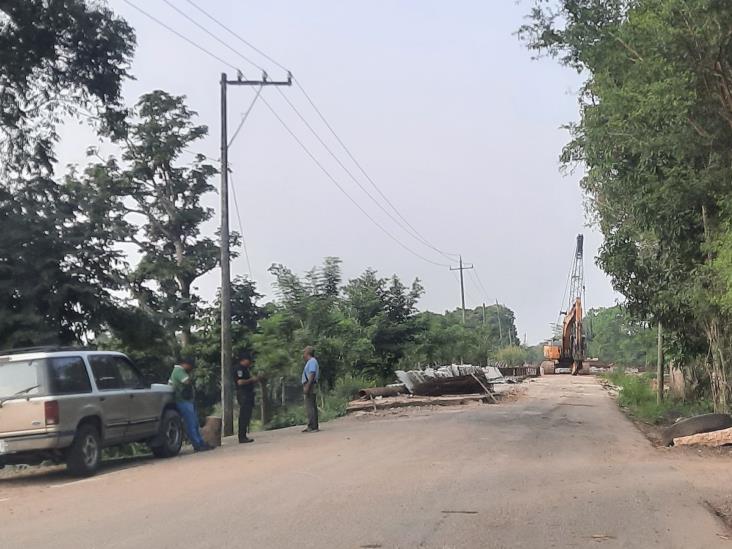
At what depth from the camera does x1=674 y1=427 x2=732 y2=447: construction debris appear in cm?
1420

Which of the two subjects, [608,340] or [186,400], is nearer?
[186,400]

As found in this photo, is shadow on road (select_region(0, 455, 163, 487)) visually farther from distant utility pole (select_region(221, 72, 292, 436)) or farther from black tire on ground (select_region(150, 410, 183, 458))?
distant utility pole (select_region(221, 72, 292, 436))

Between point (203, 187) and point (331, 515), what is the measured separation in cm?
3557

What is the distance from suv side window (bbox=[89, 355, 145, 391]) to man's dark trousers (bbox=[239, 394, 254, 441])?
2.91 metres

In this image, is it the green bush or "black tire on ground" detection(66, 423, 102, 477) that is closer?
"black tire on ground" detection(66, 423, 102, 477)

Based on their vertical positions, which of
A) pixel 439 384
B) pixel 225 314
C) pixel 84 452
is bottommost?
pixel 84 452

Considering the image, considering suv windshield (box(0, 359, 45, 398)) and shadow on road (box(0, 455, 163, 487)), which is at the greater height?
suv windshield (box(0, 359, 45, 398))

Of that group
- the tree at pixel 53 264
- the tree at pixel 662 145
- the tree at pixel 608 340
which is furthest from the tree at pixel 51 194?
the tree at pixel 608 340

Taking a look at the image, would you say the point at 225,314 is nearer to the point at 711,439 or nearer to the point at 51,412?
the point at 51,412

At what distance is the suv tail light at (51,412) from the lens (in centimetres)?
1196

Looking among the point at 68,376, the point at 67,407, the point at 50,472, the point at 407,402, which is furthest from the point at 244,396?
the point at 407,402

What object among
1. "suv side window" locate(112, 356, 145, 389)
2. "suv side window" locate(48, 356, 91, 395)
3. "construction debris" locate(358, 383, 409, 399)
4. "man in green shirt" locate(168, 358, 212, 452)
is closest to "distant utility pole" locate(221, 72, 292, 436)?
"man in green shirt" locate(168, 358, 212, 452)

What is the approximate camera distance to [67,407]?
40.3 ft

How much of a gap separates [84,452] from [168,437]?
9.41 ft
